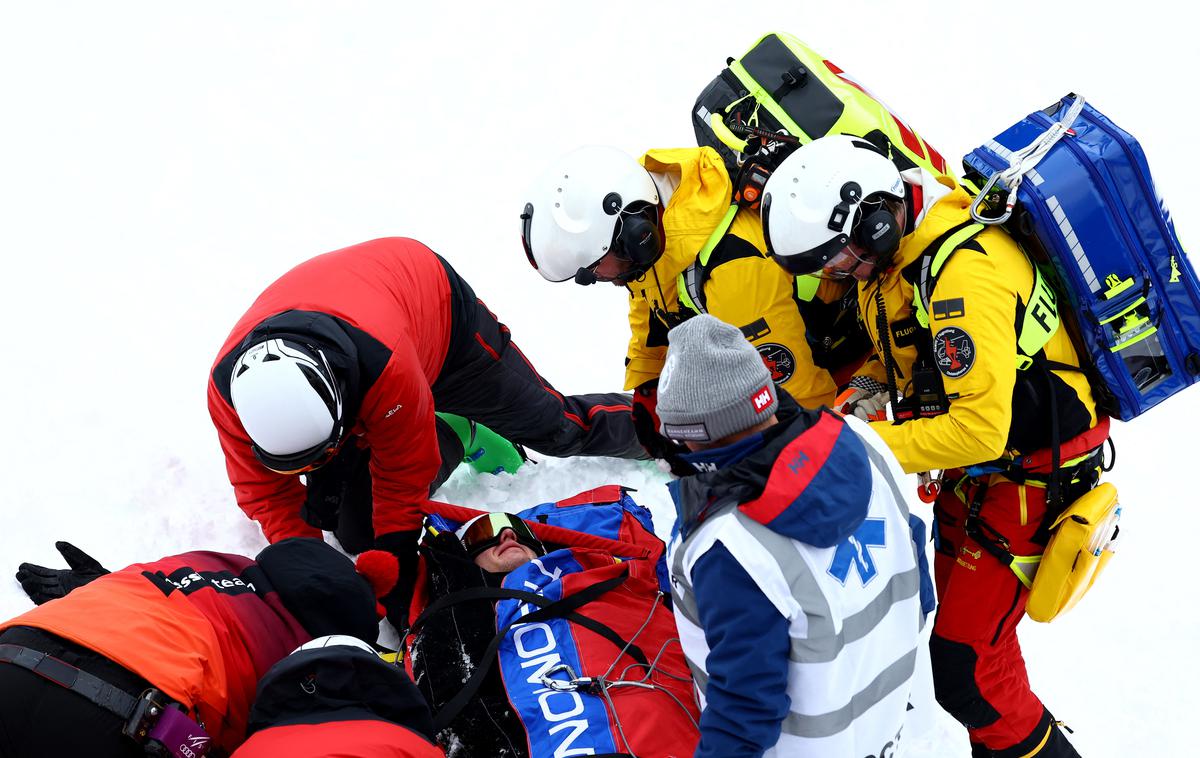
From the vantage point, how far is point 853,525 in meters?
2.37

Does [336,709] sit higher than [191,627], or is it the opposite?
[191,627]

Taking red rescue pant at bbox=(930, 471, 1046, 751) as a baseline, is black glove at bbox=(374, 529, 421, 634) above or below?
above

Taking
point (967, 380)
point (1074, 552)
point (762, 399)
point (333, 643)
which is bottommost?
point (1074, 552)

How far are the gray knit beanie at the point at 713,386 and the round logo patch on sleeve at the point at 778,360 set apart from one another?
143 cm

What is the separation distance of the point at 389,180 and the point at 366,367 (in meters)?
4.22

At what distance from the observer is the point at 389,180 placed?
764 centimetres

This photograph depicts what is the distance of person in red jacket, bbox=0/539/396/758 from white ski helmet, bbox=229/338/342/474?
57cm

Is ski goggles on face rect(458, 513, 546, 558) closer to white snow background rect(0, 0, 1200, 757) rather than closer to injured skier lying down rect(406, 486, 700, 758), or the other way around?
injured skier lying down rect(406, 486, 700, 758)

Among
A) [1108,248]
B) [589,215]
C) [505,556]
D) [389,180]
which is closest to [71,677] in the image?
[505,556]

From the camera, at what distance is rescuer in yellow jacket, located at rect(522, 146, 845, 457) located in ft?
12.4

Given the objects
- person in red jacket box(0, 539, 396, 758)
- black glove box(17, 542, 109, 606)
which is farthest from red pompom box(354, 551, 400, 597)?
black glove box(17, 542, 109, 606)

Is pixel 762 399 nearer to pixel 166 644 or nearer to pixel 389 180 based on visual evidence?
pixel 166 644

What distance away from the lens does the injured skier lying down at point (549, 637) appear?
318cm

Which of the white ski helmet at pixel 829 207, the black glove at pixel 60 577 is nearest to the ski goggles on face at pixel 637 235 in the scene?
the white ski helmet at pixel 829 207
